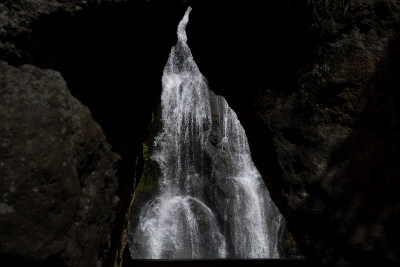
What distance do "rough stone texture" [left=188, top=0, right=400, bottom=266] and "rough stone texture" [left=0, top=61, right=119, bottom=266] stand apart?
5.59ft

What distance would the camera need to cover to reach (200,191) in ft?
36.8

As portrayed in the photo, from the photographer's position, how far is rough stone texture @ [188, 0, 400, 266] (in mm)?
2781

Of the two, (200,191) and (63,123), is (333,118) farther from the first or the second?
(200,191)

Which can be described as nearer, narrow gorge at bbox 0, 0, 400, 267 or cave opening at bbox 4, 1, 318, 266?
narrow gorge at bbox 0, 0, 400, 267

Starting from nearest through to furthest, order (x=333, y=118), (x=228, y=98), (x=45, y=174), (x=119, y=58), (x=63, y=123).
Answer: (x=45, y=174), (x=63, y=123), (x=333, y=118), (x=119, y=58), (x=228, y=98)

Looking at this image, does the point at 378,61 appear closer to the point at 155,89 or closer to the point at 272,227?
the point at 155,89

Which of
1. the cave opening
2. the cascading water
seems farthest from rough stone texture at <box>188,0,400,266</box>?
the cascading water

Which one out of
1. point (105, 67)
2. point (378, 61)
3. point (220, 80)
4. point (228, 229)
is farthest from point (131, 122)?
point (228, 229)

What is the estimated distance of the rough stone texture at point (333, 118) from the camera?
9.12 ft

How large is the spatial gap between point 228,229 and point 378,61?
26.4 ft

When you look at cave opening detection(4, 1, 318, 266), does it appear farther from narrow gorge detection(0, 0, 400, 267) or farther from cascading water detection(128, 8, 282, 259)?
cascading water detection(128, 8, 282, 259)

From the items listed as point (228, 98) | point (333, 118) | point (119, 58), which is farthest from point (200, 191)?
point (333, 118)

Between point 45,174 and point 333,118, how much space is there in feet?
7.40

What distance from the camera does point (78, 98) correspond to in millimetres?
2777
